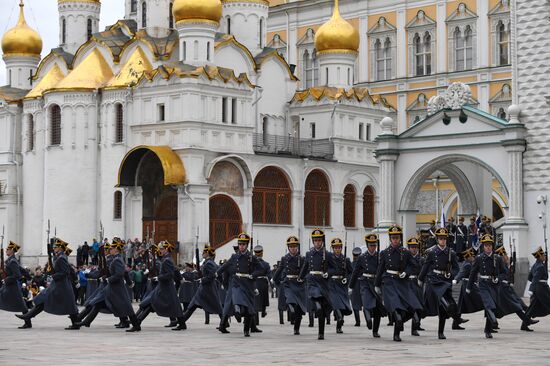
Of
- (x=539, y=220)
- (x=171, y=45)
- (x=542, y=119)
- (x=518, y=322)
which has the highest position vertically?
(x=171, y=45)

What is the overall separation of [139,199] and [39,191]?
6161 mm

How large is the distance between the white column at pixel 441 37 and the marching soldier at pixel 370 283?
3746cm

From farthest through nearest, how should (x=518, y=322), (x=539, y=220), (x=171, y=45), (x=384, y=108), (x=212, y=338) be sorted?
(x=384, y=108) < (x=171, y=45) < (x=539, y=220) < (x=518, y=322) < (x=212, y=338)

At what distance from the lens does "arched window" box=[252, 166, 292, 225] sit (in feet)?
164

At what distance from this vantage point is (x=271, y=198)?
5050cm

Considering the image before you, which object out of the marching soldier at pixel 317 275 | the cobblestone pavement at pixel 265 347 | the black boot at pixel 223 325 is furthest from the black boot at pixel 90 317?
the marching soldier at pixel 317 275

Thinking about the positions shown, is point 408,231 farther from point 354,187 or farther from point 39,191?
point 39,191

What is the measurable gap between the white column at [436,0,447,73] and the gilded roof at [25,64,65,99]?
17932 mm

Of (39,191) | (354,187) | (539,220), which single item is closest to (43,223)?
(39,191)

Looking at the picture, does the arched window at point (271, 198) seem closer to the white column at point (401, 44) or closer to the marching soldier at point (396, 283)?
the white column at point (401, 44)

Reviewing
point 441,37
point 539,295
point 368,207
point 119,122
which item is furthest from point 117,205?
point 539,295

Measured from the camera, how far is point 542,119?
34406mm

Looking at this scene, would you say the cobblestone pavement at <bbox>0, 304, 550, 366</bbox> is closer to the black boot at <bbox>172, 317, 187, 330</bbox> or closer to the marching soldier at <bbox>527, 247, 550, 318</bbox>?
the black boot at <bbox>172, 317, 187, 330</bbox>

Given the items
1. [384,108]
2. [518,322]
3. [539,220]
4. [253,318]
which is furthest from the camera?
[384,108]
